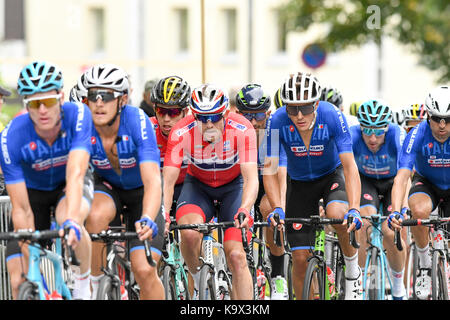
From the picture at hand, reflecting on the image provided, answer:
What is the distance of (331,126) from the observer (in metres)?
9.10

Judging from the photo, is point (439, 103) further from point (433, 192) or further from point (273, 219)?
point (273, 219)

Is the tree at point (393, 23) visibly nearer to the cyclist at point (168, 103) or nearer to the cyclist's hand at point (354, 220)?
the cyclist at point (168, 103)

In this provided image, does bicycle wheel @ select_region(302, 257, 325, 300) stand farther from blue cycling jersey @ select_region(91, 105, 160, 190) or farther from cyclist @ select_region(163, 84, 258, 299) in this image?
blue cycling jersey @ select_region(91, 105, 160, 190)

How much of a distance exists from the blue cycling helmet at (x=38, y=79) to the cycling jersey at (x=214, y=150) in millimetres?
1695

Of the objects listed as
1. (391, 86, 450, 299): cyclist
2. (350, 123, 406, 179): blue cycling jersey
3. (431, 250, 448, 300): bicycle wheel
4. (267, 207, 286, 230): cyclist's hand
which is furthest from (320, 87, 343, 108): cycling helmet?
(267, 207, 286, 230): cyclist's hand

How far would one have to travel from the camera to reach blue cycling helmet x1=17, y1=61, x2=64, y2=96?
7.01 meters

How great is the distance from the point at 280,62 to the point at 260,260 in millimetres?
26488

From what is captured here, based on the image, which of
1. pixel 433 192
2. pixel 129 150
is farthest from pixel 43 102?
pixel 433 192

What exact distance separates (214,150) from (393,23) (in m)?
15.4

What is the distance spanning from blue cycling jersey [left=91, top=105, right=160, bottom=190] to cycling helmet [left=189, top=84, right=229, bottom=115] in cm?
66

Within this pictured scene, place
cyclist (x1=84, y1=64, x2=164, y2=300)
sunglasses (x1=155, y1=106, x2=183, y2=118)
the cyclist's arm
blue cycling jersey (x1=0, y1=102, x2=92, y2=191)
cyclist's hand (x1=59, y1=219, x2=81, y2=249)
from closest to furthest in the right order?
cyclist's hand (x1=59, y1=219, x2=81, y2=249), blue cycling jersey (x1=0, y1=102, x2=92, y2=191), cyclist (x1=84, y1=64, x2=164, y2=300), the cyclist's arm, sunglasses (x1=155, y1=106, x2=183, y2=118)

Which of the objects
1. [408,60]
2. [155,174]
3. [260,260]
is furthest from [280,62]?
[155,174]

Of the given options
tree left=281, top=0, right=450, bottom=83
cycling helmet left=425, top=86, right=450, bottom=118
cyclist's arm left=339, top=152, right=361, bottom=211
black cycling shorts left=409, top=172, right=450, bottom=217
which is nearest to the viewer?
cyclist's arm left=339, top=152, right=361, bottom=211

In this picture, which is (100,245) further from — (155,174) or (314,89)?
(314,89)
